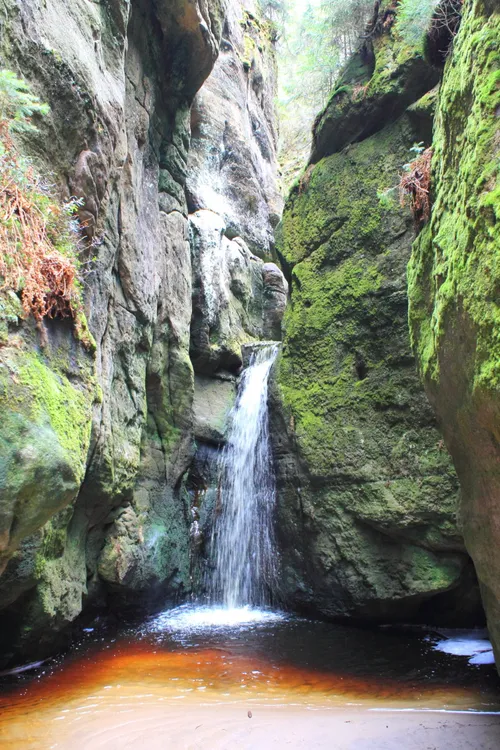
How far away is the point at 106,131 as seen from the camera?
610 cm

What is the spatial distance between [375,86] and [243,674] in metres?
8.96

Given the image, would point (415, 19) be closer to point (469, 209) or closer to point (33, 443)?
point (469, 209)

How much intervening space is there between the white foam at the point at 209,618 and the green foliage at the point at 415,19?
8.96 meters

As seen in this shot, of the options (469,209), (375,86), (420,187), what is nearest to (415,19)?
(375,86)

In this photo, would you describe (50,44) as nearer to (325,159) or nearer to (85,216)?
(85,216)

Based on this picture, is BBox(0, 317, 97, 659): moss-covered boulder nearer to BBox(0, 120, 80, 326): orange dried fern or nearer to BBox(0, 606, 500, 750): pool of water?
BBox(0, 120, 80, 326): orange dried fern

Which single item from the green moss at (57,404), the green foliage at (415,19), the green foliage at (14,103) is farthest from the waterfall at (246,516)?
the green foliage at (415,19)

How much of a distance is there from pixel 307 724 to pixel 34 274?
4.25 meters

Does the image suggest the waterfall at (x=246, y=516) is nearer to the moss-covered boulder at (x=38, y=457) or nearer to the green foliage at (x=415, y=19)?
the moss-covered boulder at (x=38, y=457)

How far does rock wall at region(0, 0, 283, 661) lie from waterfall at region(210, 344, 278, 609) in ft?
2.47

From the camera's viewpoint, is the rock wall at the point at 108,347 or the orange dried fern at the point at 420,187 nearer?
the rock wall at the point at 108,347

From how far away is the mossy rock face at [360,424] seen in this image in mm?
6945

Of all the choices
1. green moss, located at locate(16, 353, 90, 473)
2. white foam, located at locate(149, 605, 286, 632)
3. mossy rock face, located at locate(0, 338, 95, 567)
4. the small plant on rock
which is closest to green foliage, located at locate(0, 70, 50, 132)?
the small plant on rock

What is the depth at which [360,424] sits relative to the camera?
7734 mm
